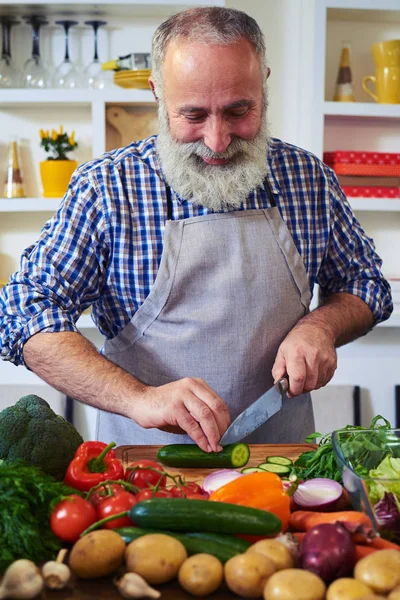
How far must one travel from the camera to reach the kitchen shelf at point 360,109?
10.1ft

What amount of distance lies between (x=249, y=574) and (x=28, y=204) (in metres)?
2.40

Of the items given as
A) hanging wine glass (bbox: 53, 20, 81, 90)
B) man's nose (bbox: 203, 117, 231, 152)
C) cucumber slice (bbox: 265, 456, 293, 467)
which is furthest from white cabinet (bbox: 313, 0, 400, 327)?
cucumber slice (bbox: 265, 456, 293, 467)

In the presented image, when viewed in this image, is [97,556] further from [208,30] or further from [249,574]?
[208,30]

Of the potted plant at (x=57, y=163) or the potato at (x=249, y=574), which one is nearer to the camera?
the potato at (x=249, y=574)

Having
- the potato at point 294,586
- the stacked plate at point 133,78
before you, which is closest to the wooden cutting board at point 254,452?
the potato at point 294,586

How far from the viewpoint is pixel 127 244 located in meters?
1.85

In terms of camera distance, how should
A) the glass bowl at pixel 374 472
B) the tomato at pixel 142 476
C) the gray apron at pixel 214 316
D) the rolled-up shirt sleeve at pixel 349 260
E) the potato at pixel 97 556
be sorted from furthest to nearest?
1. the rolled-up shirt sleeve at pixel 349 260
2. the gray apron at pixel 214 316
3. the tomato at pixel 142 476
4. the glass bowl at pixel 374 472
5. the potato at pixel 97 556

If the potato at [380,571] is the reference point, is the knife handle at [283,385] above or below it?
above

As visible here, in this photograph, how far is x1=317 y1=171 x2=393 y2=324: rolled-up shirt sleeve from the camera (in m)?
2.04

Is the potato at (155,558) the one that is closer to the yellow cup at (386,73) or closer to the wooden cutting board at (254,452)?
the wooden cutting board at (254,452)

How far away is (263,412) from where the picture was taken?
5.17 feet

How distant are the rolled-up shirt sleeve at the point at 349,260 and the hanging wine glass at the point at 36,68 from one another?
154 cm

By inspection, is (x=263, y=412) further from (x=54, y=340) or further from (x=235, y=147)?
(x=235, y=147)

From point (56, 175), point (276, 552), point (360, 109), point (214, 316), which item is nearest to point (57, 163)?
point (56, 175)
